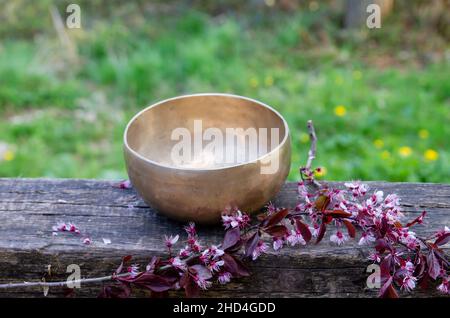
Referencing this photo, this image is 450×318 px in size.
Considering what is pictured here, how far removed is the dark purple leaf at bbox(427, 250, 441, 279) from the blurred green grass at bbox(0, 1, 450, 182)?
1.24 metres

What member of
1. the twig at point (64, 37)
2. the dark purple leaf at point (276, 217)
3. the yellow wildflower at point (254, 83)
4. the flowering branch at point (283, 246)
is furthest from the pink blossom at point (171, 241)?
the twig at point (64, 37)

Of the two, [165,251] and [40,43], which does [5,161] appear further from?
[165,251]

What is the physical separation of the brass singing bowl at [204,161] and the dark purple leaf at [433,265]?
1.27ft

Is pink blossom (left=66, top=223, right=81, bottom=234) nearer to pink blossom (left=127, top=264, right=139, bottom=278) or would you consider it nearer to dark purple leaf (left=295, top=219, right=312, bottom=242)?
pink blossom (left=127, top=264, right=139, bottom=278)

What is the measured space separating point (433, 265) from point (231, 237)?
18.1 inches

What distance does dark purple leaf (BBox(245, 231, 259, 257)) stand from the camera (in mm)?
1307

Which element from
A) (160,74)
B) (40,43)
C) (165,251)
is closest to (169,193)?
(165,251)

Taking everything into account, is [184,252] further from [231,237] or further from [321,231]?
[321,231]

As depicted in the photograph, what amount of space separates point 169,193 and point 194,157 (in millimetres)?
428

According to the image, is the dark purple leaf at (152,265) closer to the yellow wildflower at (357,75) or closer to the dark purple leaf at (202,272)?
the dark purple leaf at (202,272)

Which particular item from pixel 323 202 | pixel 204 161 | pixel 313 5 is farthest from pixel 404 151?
pixel 313 5

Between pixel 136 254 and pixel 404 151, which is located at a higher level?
pixel 136 254

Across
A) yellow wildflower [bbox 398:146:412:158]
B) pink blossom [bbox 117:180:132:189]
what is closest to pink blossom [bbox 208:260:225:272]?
pink blossom [bbox 117:180:132:189]

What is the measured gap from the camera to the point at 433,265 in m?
1.31
